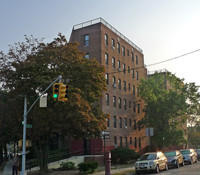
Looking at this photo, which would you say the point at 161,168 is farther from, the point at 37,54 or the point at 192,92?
the point at 192,92

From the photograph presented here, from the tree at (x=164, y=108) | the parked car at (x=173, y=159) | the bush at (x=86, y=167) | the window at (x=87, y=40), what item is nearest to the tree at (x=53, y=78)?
the bush at (x=86, y=167)

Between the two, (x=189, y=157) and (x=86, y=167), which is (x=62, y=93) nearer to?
(x=86, y=167)

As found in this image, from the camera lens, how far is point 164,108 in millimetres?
40375

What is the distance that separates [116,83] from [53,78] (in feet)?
68.8

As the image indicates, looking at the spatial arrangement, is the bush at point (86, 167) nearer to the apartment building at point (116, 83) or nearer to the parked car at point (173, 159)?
the parked car at point (173, 159)

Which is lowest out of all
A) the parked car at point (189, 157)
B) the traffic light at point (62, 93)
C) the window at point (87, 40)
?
the parked car at point (189, 157)

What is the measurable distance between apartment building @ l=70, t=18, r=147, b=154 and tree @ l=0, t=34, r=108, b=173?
45.7ft

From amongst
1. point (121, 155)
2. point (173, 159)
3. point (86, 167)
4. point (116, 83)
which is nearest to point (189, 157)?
point (173, 159)

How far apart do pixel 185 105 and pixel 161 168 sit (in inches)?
779

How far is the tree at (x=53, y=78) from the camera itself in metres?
20.7

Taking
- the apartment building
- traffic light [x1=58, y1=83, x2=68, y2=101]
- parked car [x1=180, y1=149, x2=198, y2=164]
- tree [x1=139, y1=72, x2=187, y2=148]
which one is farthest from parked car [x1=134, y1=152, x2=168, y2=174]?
tree [x1=139, y1=72, x2=187, y2=148]

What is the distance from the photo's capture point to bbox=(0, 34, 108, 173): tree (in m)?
20.7

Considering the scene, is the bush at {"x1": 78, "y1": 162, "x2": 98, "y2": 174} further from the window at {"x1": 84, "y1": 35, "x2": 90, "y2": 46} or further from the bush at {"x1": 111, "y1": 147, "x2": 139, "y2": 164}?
the window at {"x1": 84, "y1": 35, "x2": 90, "y2": 46}

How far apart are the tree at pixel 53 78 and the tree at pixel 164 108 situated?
1902cm
